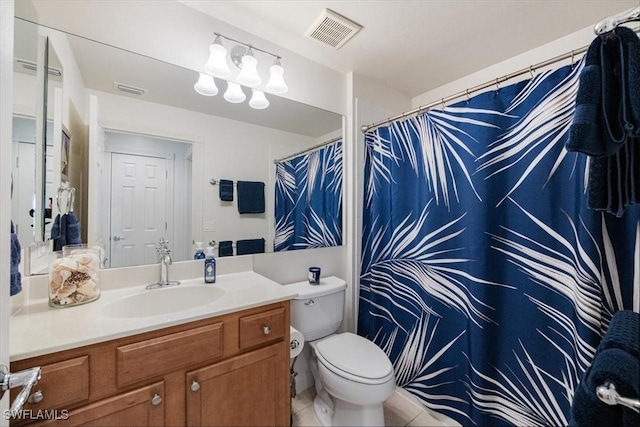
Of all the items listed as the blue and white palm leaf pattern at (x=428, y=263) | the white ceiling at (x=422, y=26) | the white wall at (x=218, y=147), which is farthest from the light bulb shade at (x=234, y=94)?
the blue and white palm leaf pattern at (x=428, y=263)

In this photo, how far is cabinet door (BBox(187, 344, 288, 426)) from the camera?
101 centimetres

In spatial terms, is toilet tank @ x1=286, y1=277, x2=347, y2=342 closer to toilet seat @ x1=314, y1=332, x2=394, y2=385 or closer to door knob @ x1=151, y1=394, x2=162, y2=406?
toilet seat @ x1=314, y1=332, x2=394, y2=385

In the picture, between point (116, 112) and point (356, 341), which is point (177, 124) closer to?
point (116, 112)

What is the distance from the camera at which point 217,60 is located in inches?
54.7

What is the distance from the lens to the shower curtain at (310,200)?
5.72ft

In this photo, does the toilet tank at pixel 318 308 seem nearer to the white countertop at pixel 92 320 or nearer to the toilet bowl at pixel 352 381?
the toilet bowl at pixel 352 381

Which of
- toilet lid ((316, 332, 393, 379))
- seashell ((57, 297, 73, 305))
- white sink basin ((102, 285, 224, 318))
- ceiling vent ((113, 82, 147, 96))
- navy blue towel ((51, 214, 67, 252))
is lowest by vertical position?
toilet lid ((316, 332, 393, 379))

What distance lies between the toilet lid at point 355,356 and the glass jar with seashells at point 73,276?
3.65 ft

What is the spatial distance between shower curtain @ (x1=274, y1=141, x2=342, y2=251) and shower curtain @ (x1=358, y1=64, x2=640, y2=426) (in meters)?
0.37

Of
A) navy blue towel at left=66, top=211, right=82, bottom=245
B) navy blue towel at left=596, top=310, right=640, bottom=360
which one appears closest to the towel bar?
navy blue towel at left=596, top=310, right=640, bottom=360

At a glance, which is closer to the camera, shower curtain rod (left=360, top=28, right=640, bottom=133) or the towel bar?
the towel bar

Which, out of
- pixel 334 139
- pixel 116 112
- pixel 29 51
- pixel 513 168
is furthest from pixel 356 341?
pixel 29 51

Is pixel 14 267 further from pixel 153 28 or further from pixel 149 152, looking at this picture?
pixel 153 28

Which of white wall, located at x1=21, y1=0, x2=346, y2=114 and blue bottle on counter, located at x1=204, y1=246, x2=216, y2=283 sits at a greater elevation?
white wall, located at x1=21, y1=0, x2=346, y2=114
